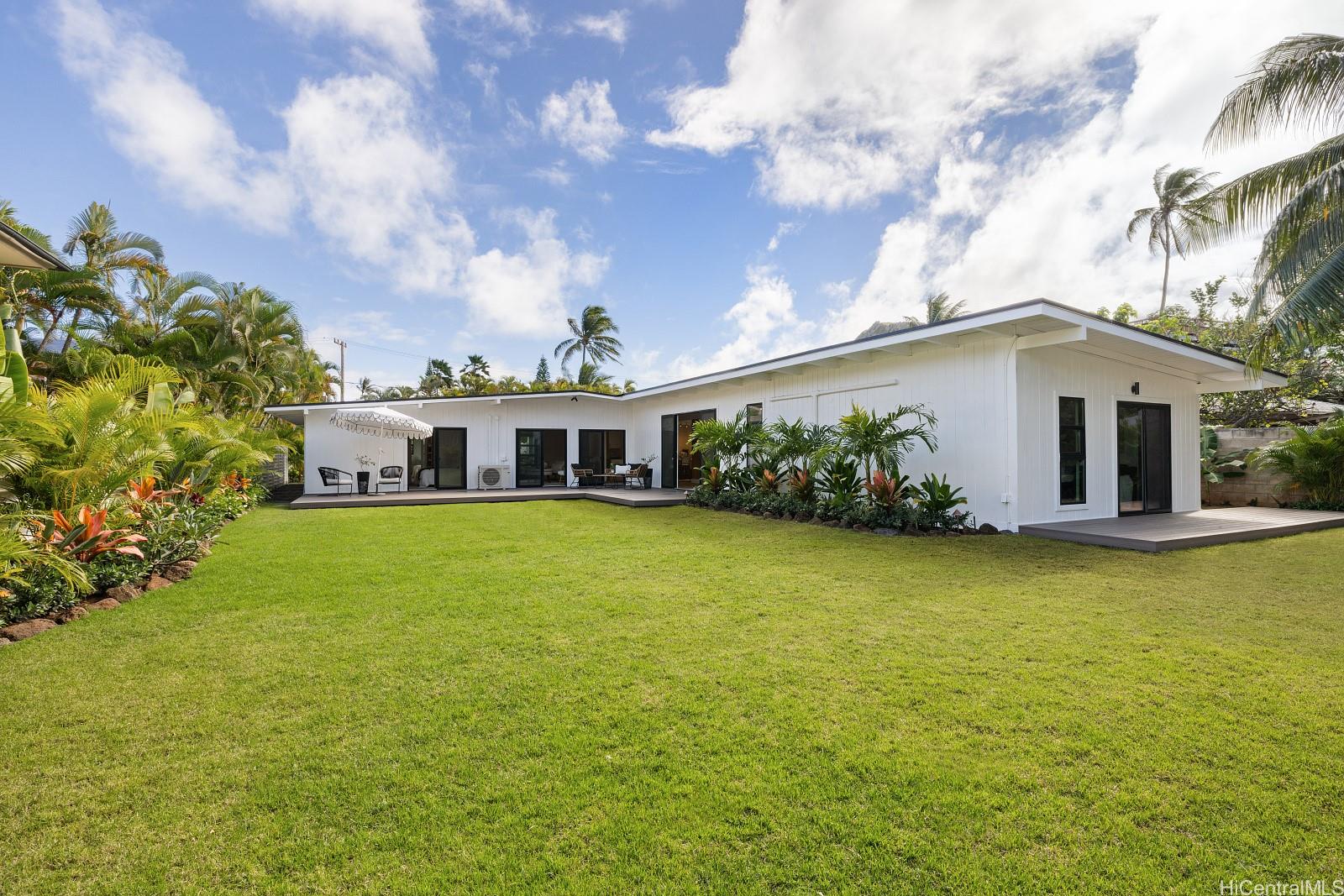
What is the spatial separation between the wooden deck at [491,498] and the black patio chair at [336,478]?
367 millimetres

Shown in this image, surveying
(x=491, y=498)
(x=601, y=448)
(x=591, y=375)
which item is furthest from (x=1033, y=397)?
(x=591, y=375)

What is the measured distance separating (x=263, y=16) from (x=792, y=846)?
11.6m

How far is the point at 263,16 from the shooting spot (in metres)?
8.23

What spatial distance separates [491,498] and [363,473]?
3.76m

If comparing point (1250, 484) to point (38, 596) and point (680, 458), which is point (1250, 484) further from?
point (38, 596)

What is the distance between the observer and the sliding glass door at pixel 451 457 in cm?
1630

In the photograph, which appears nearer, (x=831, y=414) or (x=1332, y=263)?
(x=1332, y=263)

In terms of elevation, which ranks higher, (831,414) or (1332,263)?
(1332,263)

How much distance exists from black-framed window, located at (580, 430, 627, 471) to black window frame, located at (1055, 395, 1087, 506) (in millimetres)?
11908

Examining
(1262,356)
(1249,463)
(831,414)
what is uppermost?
(1262,356)

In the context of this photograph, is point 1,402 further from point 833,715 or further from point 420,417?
point 420,417

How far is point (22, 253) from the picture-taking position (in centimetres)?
498

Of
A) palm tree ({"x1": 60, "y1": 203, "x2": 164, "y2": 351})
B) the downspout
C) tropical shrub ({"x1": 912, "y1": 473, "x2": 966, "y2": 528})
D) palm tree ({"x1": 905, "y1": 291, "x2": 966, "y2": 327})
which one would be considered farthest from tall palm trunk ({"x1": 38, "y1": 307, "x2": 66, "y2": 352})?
palm tree ({"x1": 905, "y1": 291, "x2": 966, "y2": 327})

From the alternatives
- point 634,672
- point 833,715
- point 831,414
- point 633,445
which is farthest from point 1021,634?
point 633,445
